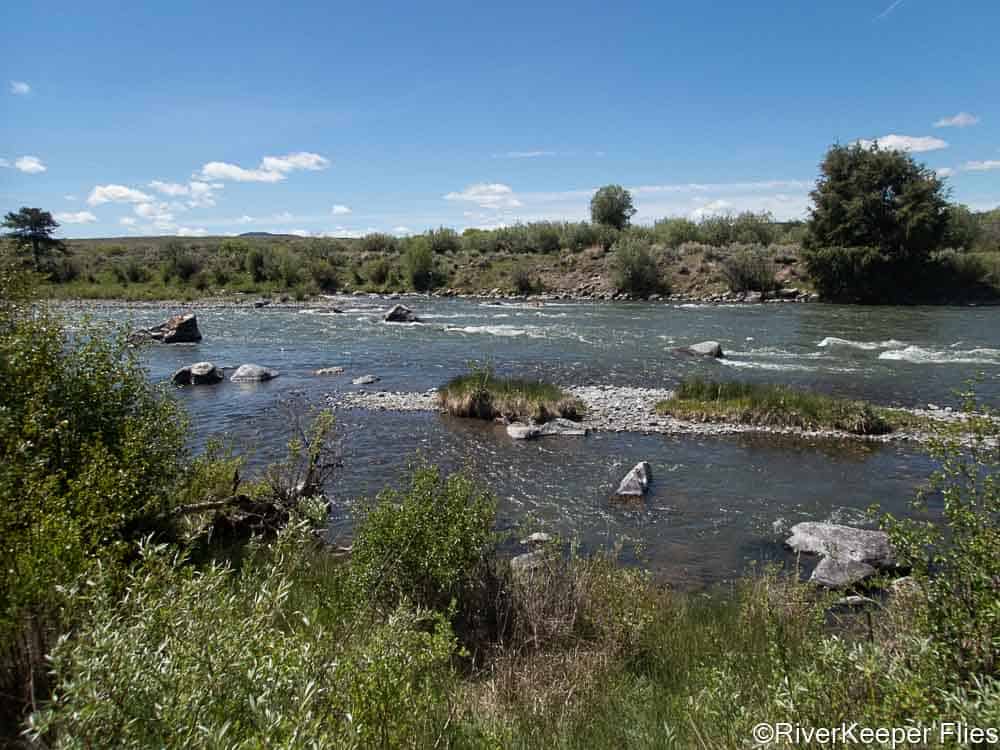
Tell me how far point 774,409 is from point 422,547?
13.2 m

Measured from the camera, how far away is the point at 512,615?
645 cm

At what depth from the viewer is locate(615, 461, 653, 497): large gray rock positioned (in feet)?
38.8

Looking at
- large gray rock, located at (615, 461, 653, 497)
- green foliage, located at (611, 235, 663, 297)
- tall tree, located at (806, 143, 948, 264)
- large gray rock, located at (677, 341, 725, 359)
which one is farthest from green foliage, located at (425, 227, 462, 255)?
large gray rock, located at (615, 461, 653, 497)

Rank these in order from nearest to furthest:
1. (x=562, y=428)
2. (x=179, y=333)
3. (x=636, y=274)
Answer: (x=562, y=428)
(x=179, y=333)
(x=636, y=274)

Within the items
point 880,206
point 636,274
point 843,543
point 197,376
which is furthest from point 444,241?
point 843,543

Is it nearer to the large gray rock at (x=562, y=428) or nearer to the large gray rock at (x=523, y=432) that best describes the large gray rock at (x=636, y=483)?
the large gray rock at (x=562, y=428)

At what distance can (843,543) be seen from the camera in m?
9.03

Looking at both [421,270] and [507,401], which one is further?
[421,270]

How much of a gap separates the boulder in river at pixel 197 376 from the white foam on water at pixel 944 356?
2633cm

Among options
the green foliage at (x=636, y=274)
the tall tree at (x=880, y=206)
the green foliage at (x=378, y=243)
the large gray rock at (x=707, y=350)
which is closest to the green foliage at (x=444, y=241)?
the green foliage at (x=378, y=243)

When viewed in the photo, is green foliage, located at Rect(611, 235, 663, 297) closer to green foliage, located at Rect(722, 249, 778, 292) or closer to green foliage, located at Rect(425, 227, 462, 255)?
green foliage, located at Rect(722, 249, 778, 292)

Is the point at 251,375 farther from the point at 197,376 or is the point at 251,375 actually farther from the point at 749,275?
the point at 749,275

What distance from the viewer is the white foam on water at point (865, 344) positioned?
27906mm

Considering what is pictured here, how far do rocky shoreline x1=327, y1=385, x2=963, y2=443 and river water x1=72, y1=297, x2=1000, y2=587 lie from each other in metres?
0.68
